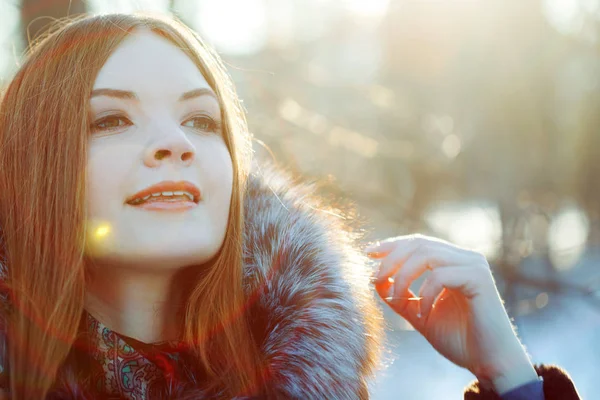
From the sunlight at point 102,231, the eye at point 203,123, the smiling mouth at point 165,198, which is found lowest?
the sunlight at point 102,231

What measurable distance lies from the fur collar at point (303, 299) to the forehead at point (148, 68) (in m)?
0.49

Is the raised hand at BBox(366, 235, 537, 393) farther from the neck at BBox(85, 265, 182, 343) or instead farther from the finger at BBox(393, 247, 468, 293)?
the neck at BBox(85, 265, 182, 343)

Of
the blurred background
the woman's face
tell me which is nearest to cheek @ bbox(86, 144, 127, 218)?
the woman's face

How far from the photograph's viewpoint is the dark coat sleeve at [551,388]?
1.79 m

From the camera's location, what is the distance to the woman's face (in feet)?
4.94

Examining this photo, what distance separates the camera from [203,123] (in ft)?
5.70

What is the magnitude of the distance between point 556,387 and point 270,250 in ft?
3.09

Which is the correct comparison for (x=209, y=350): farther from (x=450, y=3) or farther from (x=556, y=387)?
(x=450, y=3)

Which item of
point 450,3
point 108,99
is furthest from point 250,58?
point 108,99

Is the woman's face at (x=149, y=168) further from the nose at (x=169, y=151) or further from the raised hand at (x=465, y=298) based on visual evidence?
the raised hand at (x=465, y=298)

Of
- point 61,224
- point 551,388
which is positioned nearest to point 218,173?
point 61,224

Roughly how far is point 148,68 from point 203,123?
0.76ft

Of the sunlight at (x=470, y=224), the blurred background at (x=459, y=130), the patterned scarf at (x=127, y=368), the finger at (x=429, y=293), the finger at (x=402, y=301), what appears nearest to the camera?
the patterned scarf at (x=127, y=368)

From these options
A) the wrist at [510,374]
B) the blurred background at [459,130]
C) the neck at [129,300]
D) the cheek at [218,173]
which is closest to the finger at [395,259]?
the wrist at [510,374]
